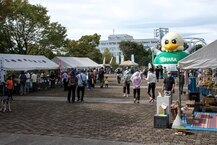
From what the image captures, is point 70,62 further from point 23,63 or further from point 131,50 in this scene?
point 131,50

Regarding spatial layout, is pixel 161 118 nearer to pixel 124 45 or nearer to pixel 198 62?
pixel 198 62

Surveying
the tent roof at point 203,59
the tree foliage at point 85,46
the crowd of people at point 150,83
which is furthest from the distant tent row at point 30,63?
the tree foliage at point 85,46

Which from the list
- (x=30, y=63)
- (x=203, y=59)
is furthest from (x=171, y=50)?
A: (x=203, y=59)

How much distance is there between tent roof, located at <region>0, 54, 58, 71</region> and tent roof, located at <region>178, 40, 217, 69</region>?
588 inches

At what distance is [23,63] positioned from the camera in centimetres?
2442

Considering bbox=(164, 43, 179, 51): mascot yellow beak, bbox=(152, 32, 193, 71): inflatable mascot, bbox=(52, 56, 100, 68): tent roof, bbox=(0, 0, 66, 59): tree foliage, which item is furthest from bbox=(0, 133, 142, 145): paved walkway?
bbox=(0, 0, 66, 59): tree foliage

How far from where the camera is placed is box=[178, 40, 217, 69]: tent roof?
9.07 meters

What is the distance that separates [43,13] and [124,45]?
151 feet

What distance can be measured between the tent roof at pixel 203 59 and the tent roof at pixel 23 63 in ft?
49.0

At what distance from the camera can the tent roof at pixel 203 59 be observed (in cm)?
907

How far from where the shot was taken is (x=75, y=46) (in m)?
55.0

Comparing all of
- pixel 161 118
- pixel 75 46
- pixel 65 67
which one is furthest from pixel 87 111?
pixel 75 46

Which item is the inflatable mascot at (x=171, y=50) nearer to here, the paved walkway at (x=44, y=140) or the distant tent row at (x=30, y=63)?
the distant tent row at (x=30, y=63)

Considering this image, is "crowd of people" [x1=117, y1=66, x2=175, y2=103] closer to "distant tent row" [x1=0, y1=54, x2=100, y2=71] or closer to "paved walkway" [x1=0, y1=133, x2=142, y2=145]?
"paved walkway" [x1=0, y1=133, x2=142, y2=145]
